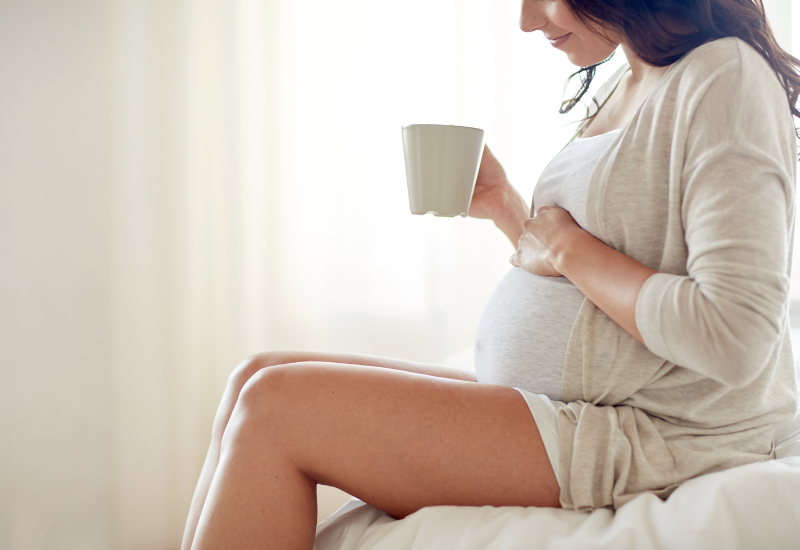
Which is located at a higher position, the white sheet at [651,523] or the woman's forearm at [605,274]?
the woman's forearm at [605,274]

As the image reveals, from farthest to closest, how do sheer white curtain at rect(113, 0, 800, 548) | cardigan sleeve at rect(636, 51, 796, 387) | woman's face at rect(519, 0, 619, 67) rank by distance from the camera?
sheer white curtain at rect(113, 0, 800, 548)
woman's face at rect(519, 0, 619, 67)
cardigan sleeve at rect(636, 51, 796, 387)

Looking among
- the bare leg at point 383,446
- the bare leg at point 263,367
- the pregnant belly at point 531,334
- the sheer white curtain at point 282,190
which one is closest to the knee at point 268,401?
the bare leg at point 383,446

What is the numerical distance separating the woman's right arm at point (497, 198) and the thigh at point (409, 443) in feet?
1.46

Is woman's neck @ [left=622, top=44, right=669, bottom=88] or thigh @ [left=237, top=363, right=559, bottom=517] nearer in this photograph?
thigh @ [left=237, top=363, right=559, bottom=517]

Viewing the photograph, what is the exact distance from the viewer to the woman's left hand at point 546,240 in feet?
2.31

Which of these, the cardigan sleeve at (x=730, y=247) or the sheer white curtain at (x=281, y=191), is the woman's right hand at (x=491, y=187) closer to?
the cardigan sleeve at (x=730, y=247)

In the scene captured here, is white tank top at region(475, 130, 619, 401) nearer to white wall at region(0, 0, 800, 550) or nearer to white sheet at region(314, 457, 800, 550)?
white sheet at region(314, 457, 800, 550)

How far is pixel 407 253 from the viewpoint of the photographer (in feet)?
5.66

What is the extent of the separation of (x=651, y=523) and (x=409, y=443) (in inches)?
9.8

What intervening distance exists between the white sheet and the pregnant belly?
150mm

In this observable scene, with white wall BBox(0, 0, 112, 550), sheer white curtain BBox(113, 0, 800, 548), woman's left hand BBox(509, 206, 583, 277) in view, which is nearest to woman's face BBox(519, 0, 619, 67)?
woman's left hand BBox(509, 206, 583, 277)

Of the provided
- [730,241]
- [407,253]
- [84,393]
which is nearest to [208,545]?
[730,241]

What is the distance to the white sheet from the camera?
0.53m

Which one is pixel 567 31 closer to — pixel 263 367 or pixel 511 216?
pixel 511 216
